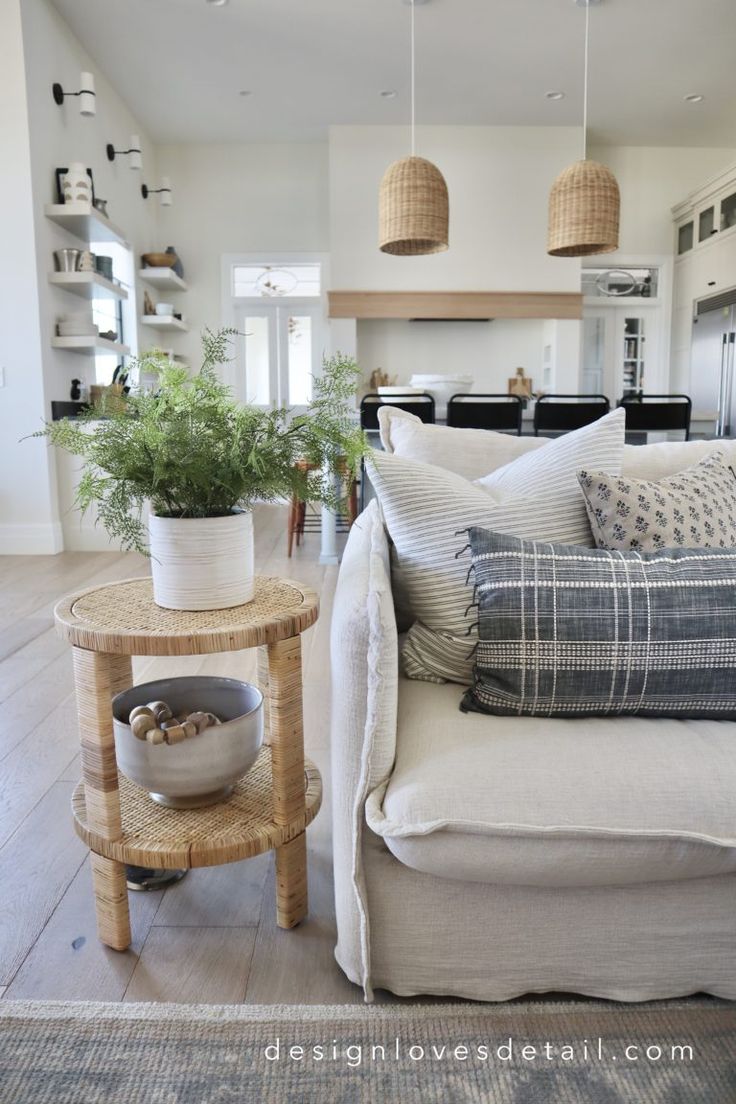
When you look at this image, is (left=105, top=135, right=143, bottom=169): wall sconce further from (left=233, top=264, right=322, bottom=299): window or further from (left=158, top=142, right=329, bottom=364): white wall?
(left=233, top=264, right=322, bottom=299): window

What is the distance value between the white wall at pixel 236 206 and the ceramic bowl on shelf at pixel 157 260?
71 cm

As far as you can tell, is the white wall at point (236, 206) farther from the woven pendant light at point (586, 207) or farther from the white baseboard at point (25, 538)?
the woven pendant light at point (586, 207)

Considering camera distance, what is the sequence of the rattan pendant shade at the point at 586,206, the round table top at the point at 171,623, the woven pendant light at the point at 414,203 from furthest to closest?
the rattan pendant shade at the point at 586,206 < the woven pendant light at the point at 414,203 < the round table top at the point at 171,623

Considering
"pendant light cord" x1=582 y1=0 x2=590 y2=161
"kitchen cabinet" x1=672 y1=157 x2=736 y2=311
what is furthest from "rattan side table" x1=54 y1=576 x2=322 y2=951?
"kitchen cabinet" x1=672 y1=157 x2=736 y2=311

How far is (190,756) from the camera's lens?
4.39 feet

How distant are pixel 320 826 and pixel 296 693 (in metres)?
0.55

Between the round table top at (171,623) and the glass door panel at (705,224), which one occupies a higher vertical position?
the glass door panel at (705,224)

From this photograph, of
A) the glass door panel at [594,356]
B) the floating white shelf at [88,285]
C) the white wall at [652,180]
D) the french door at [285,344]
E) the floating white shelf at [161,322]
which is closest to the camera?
the floating white shelf at [88,285]

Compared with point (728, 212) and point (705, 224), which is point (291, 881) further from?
point (705, 224)

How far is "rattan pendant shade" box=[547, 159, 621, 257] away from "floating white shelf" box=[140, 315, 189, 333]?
3.90m

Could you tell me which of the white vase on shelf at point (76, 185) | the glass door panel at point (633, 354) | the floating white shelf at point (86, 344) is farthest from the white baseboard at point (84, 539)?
the glass door panel at point (633, 354)

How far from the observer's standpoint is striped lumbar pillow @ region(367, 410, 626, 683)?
1357 mm

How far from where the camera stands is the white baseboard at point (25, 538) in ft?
16.7

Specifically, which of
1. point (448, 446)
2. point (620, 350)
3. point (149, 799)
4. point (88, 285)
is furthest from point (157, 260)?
point (149, 799)
